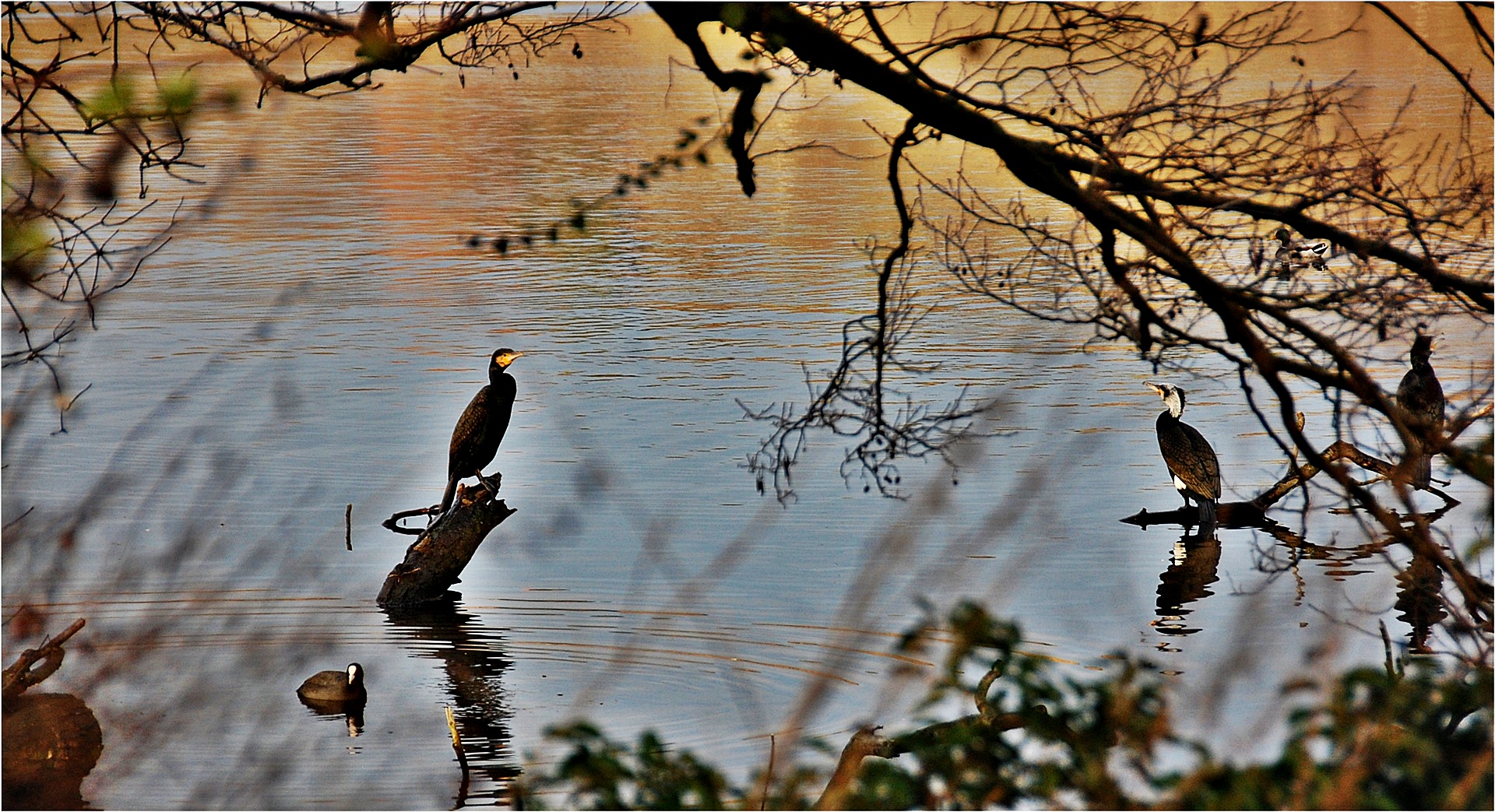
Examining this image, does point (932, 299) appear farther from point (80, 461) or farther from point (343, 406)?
point (80, 461)

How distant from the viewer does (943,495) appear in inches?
88.5

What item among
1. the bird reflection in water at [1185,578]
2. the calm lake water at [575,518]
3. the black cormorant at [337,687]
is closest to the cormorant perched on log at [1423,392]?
the calm lake water at [575,518]

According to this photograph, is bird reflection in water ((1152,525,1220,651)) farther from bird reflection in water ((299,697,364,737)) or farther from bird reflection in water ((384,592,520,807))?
bird reflection in water ((299,697,364,737))

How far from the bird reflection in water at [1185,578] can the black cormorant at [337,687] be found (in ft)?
13.1

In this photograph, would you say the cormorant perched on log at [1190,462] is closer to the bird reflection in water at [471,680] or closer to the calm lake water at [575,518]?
the calm lake water at [575,518]

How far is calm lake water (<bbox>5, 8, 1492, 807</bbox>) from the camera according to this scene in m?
4.50

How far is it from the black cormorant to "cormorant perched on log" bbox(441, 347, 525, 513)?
1689 mm

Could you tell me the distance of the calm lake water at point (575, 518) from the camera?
4.50m

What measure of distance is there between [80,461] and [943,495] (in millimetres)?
10155

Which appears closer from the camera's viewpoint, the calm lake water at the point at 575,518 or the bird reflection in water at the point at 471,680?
the calm lake water at the point at 575,518

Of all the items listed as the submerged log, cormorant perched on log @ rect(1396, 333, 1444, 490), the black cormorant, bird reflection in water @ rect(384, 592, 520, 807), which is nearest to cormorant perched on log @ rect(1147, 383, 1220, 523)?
cormorant perched on log @ rect(1396, 333, 1444, 490)

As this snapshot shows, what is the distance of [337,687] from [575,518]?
300cm

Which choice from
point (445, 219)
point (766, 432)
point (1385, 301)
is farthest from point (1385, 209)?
point (445, 219)

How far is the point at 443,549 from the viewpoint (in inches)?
320
